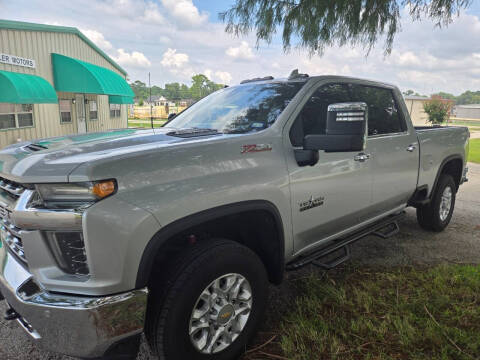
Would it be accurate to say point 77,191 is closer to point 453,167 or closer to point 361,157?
point 361,157

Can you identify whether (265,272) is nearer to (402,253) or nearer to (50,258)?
(50,258)

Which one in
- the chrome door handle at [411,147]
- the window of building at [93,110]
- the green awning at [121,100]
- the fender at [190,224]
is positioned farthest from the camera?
the green awning at [121,100]

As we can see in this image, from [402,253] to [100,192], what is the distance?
12.1 feet

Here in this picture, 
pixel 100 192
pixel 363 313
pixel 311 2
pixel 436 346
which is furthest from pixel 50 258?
pixel 311 2

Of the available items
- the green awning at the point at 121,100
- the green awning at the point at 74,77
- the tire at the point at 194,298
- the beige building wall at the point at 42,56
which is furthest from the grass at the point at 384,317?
the green awning at the point at 121,100

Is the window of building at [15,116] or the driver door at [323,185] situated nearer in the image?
the driver door at [323,185]

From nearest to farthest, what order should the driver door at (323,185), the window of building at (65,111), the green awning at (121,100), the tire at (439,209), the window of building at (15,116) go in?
1. the driver door at (323,185)
2. the tire at (439,209)
3. the window of building at (15,116)
4. the window of building at (65,111)
5. the green awning at (121,100)

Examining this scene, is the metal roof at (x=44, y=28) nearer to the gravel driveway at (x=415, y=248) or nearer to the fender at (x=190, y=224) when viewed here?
the gravel driveway at (x=415, y=248)

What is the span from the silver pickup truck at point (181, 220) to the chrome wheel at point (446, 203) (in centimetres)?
227

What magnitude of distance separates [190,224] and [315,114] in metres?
1.58

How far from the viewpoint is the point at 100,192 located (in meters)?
1.71

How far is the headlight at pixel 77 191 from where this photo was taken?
5.61 ft

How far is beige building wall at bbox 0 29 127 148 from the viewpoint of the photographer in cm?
1135

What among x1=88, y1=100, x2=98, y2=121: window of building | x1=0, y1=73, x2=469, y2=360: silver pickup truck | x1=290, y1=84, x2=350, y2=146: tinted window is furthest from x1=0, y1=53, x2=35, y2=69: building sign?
x1=290, y1=84, x2=350, y2=146: tinted window
